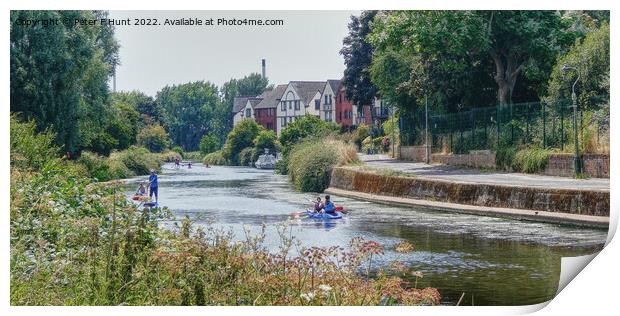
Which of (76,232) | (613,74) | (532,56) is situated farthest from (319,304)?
(532,56)

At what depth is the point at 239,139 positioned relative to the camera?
2123 centimetres

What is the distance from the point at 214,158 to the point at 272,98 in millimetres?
1878

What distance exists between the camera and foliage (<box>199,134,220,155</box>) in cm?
1961

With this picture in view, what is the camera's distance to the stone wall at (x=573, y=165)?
80.0 ft

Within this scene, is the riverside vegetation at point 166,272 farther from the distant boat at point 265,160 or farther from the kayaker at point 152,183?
the distant boat at point 265,160

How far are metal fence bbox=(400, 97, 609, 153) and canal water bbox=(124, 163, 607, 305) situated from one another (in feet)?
14.4

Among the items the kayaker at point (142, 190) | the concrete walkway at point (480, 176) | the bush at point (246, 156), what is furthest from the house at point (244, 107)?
the concrete walkway at point (480, 176)

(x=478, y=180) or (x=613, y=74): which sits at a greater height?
(x=613, y=74)

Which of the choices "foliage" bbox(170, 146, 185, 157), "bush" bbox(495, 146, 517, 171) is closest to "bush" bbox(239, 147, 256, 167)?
"foliage" bbox(170, 146, 185, 157)

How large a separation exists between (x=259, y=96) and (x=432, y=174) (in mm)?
14039

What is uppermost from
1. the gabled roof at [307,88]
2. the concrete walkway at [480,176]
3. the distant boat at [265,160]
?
the gabled roof at [307,88]

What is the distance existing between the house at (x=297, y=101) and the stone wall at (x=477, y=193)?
497 centimetres

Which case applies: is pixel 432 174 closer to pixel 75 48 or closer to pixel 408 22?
pixel 408 22

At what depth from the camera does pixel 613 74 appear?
588 inches
